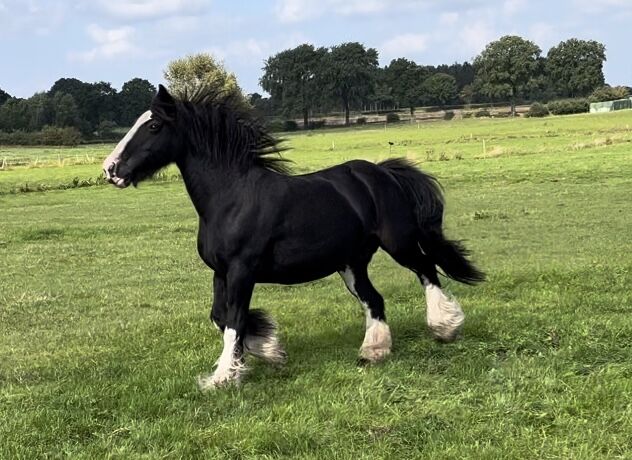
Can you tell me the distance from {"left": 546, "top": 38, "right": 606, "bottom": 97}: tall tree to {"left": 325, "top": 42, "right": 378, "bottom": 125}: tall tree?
35.7m

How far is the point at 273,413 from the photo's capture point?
4977mm

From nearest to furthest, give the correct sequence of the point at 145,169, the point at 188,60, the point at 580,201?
the point at 145,169
the point at 580,201
the point at 188,60

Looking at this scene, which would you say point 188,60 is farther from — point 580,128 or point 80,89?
point 80,89

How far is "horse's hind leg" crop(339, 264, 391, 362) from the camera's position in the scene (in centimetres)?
633

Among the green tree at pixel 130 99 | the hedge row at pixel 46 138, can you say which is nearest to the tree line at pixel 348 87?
the green tree at pixel 130 99

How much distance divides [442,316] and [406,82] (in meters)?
150

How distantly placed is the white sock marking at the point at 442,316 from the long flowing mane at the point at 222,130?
1.98 metres

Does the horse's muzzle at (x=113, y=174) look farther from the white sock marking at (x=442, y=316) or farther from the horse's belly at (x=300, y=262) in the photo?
the white sock marking at (x=442, y=316)

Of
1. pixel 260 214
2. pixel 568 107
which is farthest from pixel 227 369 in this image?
pixel 568 107

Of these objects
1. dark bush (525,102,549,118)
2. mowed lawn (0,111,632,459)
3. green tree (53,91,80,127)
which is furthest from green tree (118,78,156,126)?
mowed lawn (0,111,632,459)

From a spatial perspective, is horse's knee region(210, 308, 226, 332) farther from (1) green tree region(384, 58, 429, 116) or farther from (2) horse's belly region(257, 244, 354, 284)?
(1) green tree region(384, 58, 429, 116)

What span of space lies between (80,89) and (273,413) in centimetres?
14575

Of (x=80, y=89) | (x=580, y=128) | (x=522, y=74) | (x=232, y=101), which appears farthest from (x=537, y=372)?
(x=80, y=89)

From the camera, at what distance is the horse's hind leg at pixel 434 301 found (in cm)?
661
